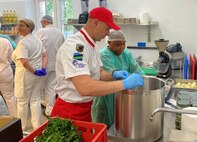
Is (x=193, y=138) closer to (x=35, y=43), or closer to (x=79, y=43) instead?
(x=79, y=43)

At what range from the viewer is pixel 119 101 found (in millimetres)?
1255

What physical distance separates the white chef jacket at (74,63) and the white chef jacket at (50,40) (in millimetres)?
2074

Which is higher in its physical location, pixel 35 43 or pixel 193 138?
pixel 35 43

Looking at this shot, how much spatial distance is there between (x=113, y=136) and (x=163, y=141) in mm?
264

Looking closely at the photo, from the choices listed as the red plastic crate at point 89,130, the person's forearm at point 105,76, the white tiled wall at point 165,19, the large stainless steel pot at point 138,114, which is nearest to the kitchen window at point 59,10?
the white tiled wall at point 165,19

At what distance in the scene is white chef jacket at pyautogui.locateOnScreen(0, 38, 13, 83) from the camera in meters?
3.13

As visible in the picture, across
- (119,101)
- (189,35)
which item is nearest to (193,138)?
(119,101)

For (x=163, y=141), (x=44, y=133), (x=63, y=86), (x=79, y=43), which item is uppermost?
(x=79, y=43)

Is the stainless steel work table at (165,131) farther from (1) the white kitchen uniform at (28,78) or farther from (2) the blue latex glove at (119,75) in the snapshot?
(1) the white kitchen uniform at (28,78)

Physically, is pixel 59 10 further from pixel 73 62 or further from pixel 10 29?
pixel 73 62

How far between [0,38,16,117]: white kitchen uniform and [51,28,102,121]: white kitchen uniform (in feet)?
5.95

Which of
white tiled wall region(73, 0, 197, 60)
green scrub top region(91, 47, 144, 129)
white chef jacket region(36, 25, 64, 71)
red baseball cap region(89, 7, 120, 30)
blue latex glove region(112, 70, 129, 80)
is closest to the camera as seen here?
red baseball cap region(89, 7, 120, 30)

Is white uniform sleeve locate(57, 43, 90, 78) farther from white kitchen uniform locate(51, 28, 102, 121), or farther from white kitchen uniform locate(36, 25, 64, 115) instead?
white kitchen uniform locate(36, 25, 64, 115)

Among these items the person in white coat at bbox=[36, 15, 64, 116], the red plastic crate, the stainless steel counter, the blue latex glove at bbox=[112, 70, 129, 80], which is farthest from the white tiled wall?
the red plastic crate
